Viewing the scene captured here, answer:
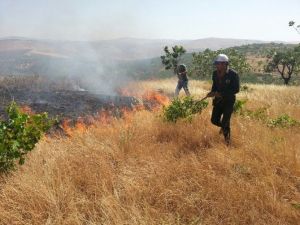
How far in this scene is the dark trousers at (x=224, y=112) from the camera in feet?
23.4

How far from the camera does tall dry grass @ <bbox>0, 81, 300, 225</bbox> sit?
4.31 m

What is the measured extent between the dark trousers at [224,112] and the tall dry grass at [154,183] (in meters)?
0.42

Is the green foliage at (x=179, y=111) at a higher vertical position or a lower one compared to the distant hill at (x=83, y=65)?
higher

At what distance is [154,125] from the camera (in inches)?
318

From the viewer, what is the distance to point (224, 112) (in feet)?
23.8

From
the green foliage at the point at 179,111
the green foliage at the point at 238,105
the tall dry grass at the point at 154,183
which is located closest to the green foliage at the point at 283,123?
the green foliage at the point at 238,105

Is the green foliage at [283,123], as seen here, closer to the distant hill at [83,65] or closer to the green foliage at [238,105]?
the green foliage at [238,105]

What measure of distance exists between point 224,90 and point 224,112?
0.43m

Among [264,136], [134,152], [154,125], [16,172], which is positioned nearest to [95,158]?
[134,152]

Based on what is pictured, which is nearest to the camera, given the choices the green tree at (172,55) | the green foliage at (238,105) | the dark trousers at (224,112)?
the dark trousers at (224,112)

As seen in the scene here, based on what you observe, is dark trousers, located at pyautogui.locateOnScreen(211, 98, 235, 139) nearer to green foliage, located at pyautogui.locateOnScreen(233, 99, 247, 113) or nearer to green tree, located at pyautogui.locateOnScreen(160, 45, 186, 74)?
green foliage, located at pyautogui.locateOnScreen(233, 99, 247, 113)

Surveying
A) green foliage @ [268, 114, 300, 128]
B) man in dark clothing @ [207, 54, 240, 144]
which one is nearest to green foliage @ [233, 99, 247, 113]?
green foliage @ [268, 114, 300, 128]

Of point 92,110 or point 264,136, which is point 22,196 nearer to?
point 264,136

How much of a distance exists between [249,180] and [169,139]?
2.53 metres
